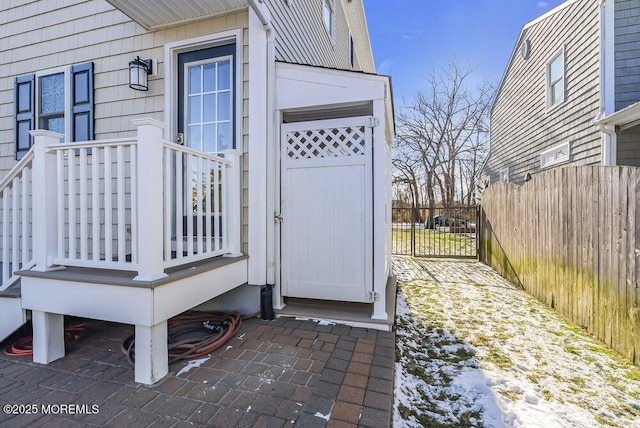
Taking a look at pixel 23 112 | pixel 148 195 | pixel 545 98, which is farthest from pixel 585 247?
pixel 23 112

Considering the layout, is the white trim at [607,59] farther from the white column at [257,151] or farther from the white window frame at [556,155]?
the white column at [257,151]

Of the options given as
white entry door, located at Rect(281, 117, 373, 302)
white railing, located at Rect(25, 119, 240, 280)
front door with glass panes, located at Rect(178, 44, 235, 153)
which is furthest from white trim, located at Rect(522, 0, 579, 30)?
white railing, located at Rect(25, 119, 240, 280)

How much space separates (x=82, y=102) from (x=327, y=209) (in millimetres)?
3339

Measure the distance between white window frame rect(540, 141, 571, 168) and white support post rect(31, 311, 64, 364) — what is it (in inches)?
340

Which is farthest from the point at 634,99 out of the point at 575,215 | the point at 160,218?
the point at 160,218

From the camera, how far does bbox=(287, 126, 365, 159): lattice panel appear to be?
A: 300cm

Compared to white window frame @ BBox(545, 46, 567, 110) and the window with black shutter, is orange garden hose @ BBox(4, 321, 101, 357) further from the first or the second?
white window frame @ BBox(545, 46, 567, 110)

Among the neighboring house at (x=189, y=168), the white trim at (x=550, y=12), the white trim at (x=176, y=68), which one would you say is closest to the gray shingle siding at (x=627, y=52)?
the white trim at (x=550, y=12)

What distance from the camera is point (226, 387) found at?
1.92 m

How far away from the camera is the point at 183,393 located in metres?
1.86

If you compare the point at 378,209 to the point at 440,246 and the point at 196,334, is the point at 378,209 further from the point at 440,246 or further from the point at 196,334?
the point at 440,246

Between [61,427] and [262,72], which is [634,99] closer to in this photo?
[262,72]

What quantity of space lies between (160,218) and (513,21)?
14058 millimetres

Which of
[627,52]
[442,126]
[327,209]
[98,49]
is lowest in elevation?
[327,209]
